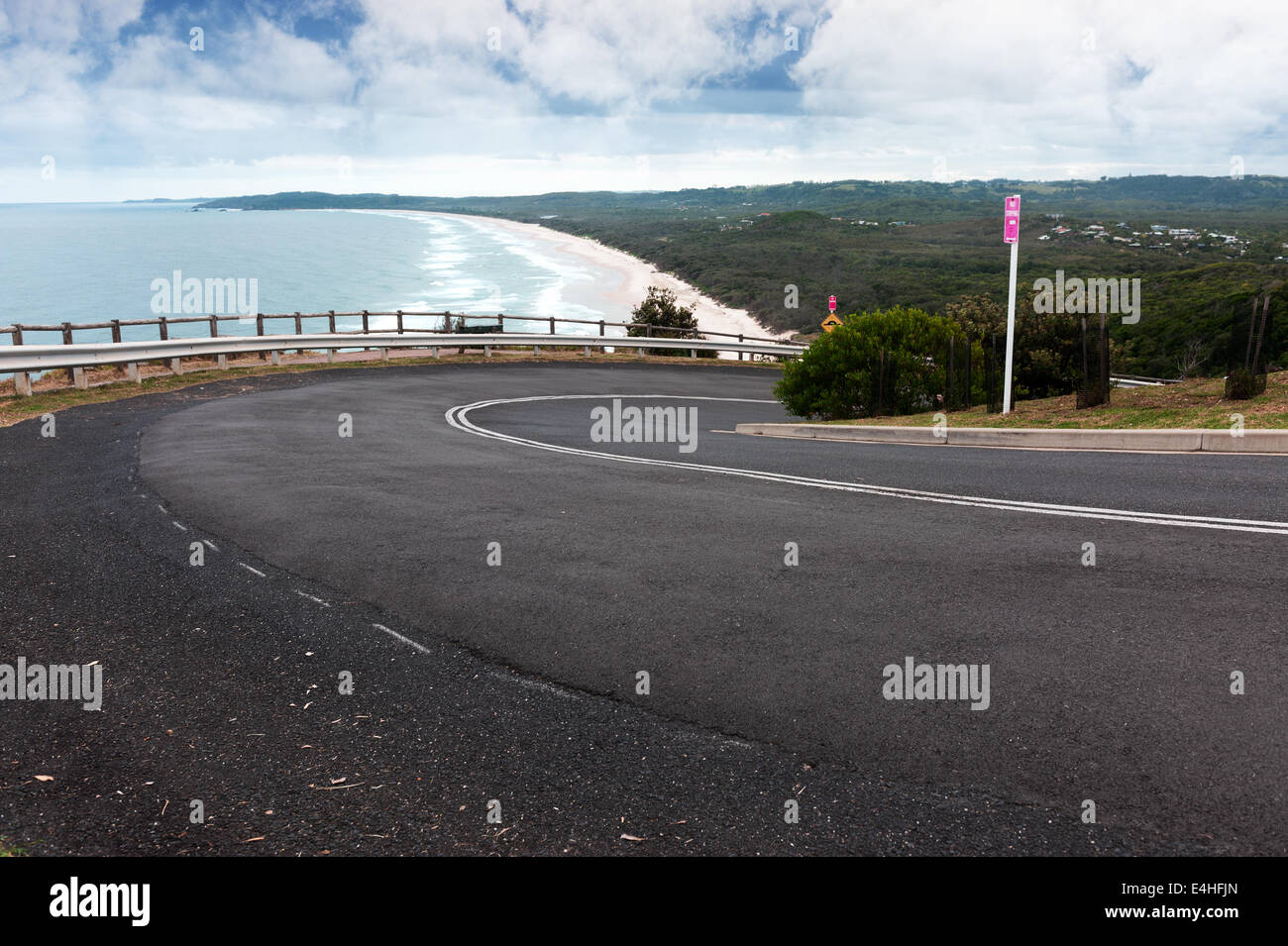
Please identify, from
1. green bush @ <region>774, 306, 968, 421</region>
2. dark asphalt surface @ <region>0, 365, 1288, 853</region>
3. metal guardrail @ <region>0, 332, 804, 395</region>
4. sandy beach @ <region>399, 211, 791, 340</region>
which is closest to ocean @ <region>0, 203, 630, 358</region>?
sandy beach @ <region>399, 211, 791, 340</region>

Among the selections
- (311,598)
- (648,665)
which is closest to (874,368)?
(311,598)

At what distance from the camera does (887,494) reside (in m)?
9.77

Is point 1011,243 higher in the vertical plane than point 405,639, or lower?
higher

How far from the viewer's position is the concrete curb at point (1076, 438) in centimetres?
1115

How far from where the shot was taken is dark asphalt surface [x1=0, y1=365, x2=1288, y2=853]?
3.95 meters

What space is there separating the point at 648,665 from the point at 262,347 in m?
26.3

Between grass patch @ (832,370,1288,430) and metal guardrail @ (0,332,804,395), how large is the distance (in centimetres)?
1902

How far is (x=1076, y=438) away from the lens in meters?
12.9

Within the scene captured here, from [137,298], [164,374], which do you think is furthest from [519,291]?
[164,374]

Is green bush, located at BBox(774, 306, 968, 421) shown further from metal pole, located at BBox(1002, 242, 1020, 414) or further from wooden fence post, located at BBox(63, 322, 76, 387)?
wooden fence post, located at BBox(63, 322, 76, 387)

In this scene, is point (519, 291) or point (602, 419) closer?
point (602, 419)

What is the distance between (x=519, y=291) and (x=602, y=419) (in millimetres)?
96939

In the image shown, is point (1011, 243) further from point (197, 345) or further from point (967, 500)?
point (197, 345)
